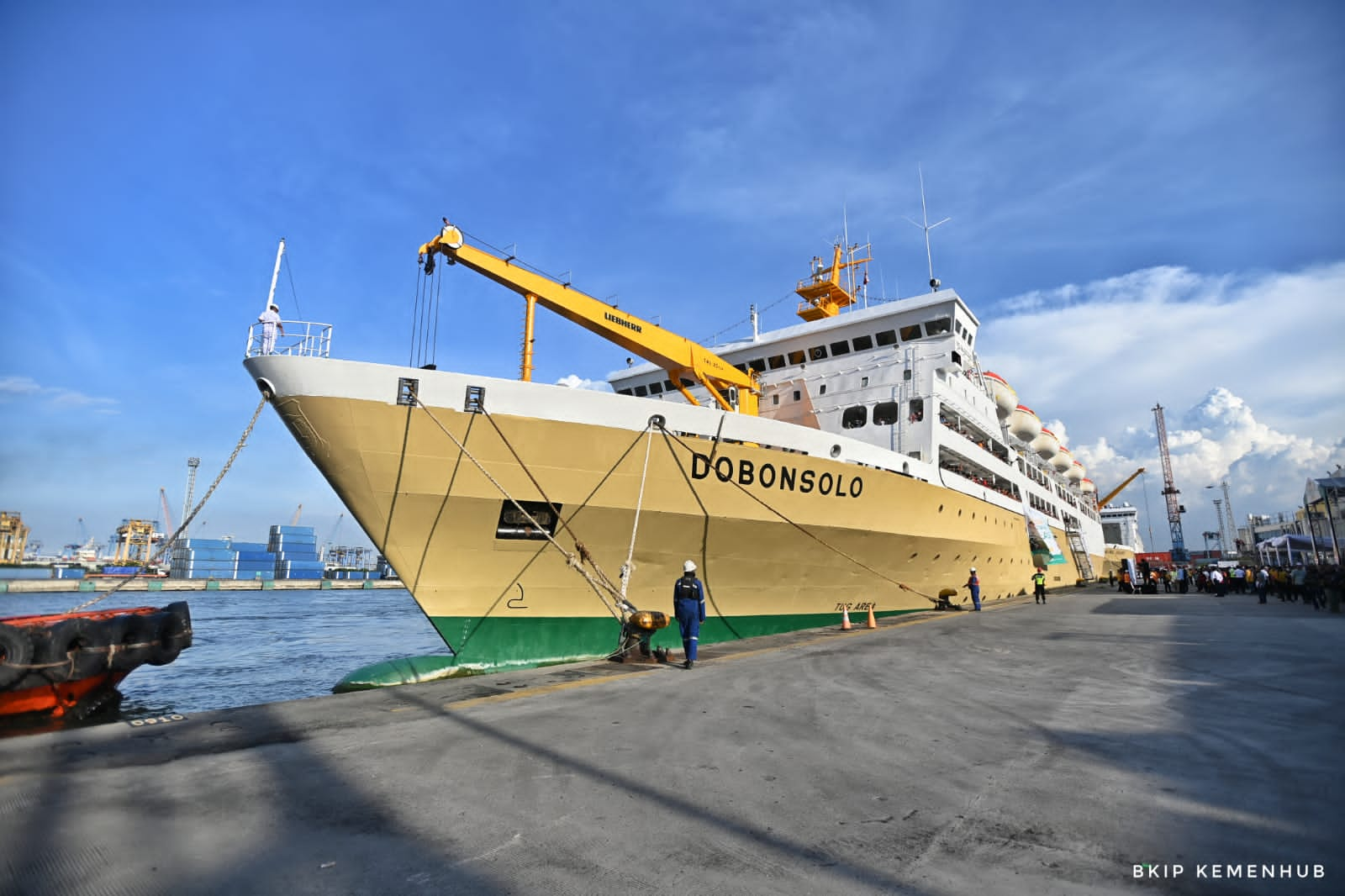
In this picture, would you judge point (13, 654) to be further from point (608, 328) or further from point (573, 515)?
point (608, 328)

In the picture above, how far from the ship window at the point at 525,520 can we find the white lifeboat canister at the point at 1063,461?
33.9 m

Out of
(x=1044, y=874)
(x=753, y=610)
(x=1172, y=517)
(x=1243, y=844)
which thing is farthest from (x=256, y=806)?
(x=1172, y=517)

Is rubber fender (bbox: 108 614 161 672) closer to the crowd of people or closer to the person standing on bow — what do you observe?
the person standing on bow

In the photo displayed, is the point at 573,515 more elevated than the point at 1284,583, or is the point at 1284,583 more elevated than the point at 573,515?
the point at 573,515

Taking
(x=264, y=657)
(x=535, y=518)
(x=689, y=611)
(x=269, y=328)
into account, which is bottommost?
(x=264, y=657)

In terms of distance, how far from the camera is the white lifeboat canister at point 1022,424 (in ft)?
87.6

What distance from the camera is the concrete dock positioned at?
8.43ft

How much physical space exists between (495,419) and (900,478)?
8.28 meters

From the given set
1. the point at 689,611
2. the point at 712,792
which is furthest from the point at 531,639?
the point at 712,792

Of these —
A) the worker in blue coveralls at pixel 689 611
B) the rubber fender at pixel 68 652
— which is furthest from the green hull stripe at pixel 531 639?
the rubber fender at pixel 68 652

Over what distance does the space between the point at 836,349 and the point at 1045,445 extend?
2077 centimetres

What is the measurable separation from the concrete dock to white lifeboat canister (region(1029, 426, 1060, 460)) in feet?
89.7

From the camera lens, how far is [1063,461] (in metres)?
36.2

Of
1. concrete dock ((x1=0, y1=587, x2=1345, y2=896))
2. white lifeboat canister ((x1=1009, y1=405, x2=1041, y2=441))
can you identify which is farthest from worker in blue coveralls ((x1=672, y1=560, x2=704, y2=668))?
white lifeboat canister ((x1=1009, y1=405, x2=1041, y2=441))
